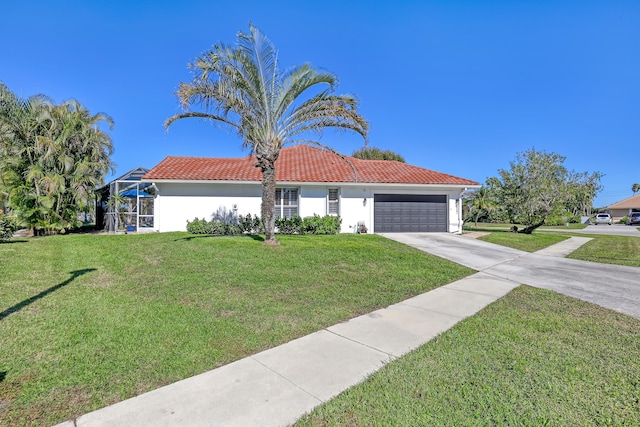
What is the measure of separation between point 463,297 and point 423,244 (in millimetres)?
7829

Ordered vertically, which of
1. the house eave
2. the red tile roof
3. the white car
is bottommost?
the white car

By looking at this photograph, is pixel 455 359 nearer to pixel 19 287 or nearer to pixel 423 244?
pixel 19 287

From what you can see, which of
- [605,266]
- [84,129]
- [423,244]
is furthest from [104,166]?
[605,266]

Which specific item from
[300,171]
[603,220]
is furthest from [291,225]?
[603,220]

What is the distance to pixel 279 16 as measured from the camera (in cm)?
1249

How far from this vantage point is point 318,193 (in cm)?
1808

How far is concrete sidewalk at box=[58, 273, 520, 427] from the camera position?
2.71 metres

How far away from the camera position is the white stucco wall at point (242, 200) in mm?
16938

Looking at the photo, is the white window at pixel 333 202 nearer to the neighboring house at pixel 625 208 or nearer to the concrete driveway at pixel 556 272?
the concrete driveway at pixel 556 272

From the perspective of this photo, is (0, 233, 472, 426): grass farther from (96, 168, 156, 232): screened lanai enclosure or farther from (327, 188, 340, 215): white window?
(96, 168, 156, 232): screened lanai enclosure

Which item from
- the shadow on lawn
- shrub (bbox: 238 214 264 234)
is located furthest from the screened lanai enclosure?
the shadow on lawn

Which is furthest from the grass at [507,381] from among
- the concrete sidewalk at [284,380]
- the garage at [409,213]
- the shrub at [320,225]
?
the garage at [409,213]

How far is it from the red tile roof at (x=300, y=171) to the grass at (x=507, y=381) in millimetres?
12623

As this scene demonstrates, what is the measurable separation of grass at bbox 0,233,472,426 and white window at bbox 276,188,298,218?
21.2 ft
